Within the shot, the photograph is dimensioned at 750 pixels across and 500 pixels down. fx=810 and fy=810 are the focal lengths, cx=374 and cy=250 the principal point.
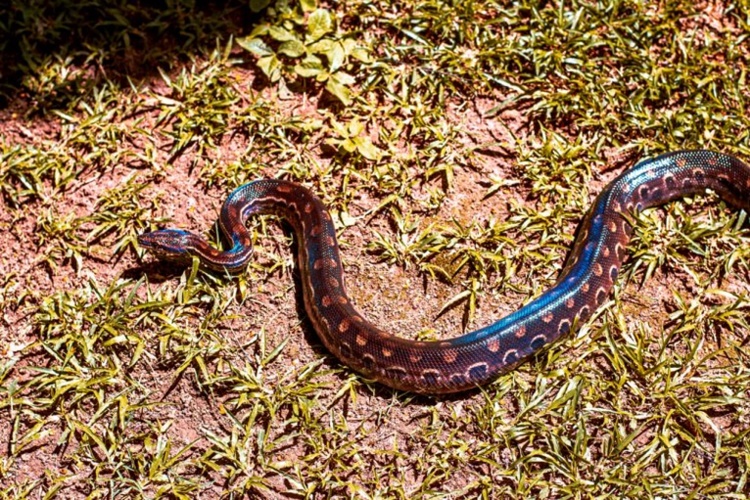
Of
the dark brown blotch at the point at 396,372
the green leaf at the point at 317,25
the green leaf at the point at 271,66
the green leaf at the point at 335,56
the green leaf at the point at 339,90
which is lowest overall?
the dark brown blotch at the point at 396,372

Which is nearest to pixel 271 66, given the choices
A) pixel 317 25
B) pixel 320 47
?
pixel 320 47

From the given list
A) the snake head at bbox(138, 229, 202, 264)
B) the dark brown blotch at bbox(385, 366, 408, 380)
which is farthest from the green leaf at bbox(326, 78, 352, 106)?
the dark brown blotch at bbox(385, 366, 408, 380)

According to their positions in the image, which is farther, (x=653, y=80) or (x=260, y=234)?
(x=653, y=80)

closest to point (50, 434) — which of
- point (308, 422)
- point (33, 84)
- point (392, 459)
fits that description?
point (308, 422)

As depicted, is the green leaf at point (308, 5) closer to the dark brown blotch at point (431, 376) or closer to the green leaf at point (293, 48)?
the green leaf at point (293, 48)

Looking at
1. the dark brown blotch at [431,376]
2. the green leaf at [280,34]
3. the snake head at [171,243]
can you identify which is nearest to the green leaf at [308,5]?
the green leaf at [280,34]

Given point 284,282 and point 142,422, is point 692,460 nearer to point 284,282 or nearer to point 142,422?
point 284,282
